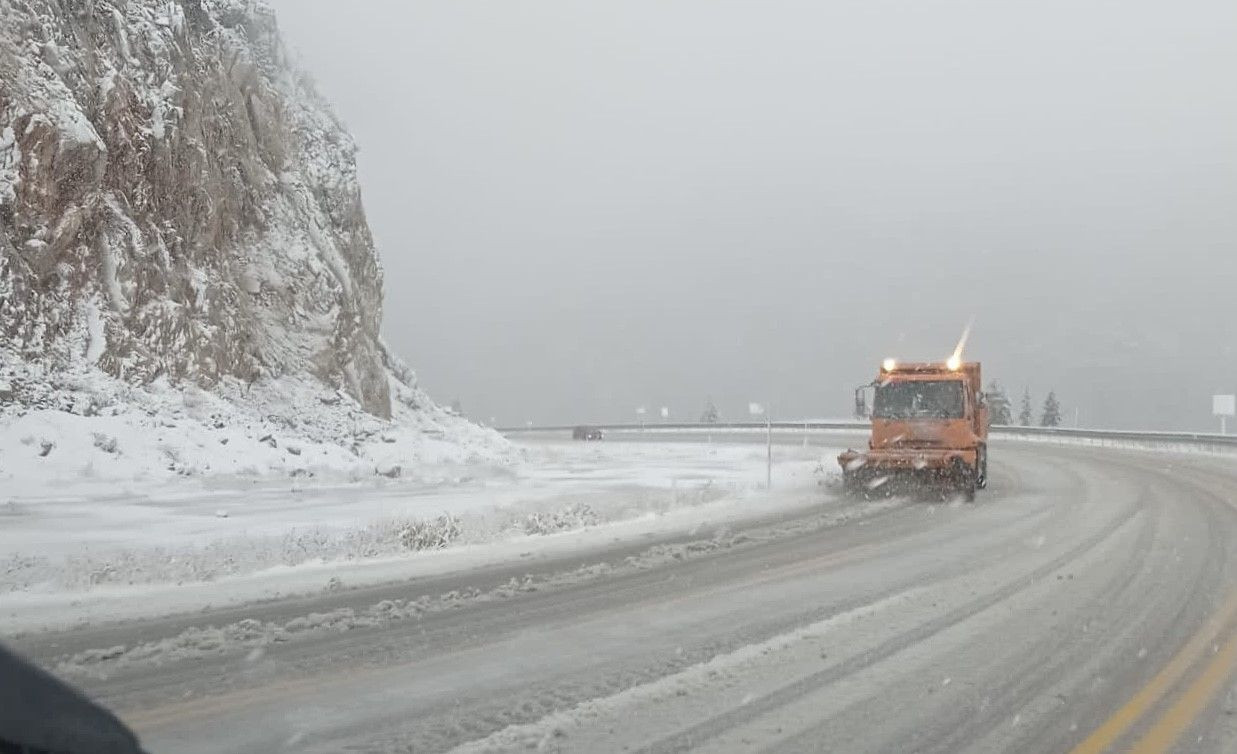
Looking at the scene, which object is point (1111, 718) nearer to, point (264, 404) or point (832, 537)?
point (832, 537)

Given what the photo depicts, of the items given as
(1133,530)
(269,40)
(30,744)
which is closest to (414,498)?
(1133,530)

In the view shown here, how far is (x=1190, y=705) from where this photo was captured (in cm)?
545

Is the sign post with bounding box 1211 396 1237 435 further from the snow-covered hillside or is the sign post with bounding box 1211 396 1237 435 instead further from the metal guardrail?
the snow-covered hillside

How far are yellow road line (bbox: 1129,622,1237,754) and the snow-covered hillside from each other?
18.4 metres

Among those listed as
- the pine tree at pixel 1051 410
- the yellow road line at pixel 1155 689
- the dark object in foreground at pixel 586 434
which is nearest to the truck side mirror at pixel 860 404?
the yellow road line at pixel 1155 689

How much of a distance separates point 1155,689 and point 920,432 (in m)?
14.2

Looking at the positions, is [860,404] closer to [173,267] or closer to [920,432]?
[920,432]

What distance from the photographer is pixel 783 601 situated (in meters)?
8.37

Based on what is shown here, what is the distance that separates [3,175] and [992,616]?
22.2m

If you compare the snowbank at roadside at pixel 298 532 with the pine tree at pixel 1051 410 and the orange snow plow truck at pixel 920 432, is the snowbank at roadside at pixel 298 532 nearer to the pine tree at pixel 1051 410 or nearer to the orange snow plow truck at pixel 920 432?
the orange snow plow truck at pixel 920 432

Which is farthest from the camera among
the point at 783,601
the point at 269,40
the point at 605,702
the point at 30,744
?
the point at 269,40

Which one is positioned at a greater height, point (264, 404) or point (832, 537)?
point (264, 404)

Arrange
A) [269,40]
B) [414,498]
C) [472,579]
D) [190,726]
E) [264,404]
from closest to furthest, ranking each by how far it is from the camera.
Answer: [190,726], [472,579], [414,498], [264,404], [269,40]

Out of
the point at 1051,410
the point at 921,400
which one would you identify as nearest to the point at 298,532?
the point at 921,400
